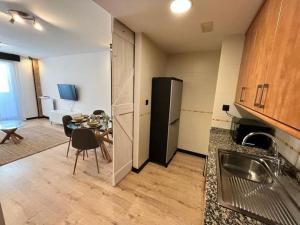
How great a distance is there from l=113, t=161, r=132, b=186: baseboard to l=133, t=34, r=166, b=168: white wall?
0.13 metres

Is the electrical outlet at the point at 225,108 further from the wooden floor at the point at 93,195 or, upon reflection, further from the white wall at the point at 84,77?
the white wall at the point at 84,77

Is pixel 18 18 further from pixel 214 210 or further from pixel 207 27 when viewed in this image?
pixel 214 210

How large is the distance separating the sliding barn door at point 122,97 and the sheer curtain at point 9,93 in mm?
5615

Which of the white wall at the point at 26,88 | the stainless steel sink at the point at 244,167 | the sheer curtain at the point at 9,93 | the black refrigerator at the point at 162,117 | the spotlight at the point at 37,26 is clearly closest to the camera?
the stainless steel sink at the point at 244,167

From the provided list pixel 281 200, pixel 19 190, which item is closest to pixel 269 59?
pixel 281 200

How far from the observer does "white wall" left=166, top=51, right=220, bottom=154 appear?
280 cm

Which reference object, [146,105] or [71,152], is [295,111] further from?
[71,152]

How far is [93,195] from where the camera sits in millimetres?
1928

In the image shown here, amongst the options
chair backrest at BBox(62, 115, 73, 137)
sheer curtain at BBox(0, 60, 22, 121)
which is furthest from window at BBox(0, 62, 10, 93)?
chair backrest at BBox(62, 115, 73, 137)

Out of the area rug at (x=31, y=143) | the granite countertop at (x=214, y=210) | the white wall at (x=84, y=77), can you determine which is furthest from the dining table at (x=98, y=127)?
the granite countertop at (x=214, y=210)

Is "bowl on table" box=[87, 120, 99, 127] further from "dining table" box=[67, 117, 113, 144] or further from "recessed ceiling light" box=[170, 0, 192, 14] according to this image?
"recessed ceiling light" box=[170, 0, 192, 14]

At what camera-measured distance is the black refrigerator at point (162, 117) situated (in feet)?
7.98

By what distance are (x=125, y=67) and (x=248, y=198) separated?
1935 millimetres

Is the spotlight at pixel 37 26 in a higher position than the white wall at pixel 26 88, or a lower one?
higher
